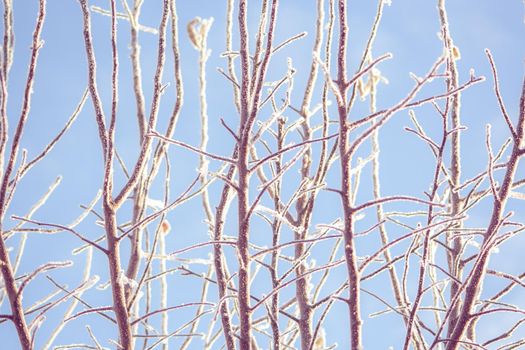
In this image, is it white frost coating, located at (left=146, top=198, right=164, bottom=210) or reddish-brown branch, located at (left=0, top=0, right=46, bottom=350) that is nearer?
reddish-brown branch, located at (left=0, top=0, right=46, bottom=350)

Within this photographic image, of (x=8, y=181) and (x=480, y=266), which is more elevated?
(x=8, y=181)

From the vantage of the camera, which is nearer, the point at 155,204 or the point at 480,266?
the point at 480,266

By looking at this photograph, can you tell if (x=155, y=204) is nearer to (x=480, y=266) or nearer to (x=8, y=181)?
(x=8, y=181)

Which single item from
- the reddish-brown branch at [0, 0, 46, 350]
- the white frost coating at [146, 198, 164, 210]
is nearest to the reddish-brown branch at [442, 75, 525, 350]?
the reddish-brown branch at [0, 0, 46, 350]

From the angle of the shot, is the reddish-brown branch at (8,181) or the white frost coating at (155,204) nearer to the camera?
the reddish-brown branch at (8,181)

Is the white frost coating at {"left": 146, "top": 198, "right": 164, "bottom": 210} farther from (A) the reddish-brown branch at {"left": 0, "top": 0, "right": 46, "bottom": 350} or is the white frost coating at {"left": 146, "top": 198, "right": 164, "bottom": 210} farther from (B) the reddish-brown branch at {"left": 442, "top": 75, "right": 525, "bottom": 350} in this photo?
(B) the reddish-brown branch at {"left": 442, "top": 75, "right": 525, "bottom": 350}

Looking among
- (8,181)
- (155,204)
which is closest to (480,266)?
(8,181)

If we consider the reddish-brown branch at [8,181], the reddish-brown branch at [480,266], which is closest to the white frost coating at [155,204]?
the reddish-brown branch at [8,181]

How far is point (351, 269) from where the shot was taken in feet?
3.42

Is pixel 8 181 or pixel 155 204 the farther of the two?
pixel 155 204

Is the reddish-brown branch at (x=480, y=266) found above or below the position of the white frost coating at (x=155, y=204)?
below

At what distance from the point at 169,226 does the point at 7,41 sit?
1.39 m

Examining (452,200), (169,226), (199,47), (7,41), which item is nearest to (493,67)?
(452,200)

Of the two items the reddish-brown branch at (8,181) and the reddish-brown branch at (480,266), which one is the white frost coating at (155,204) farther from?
the reddish-brown branch at (480,266)
